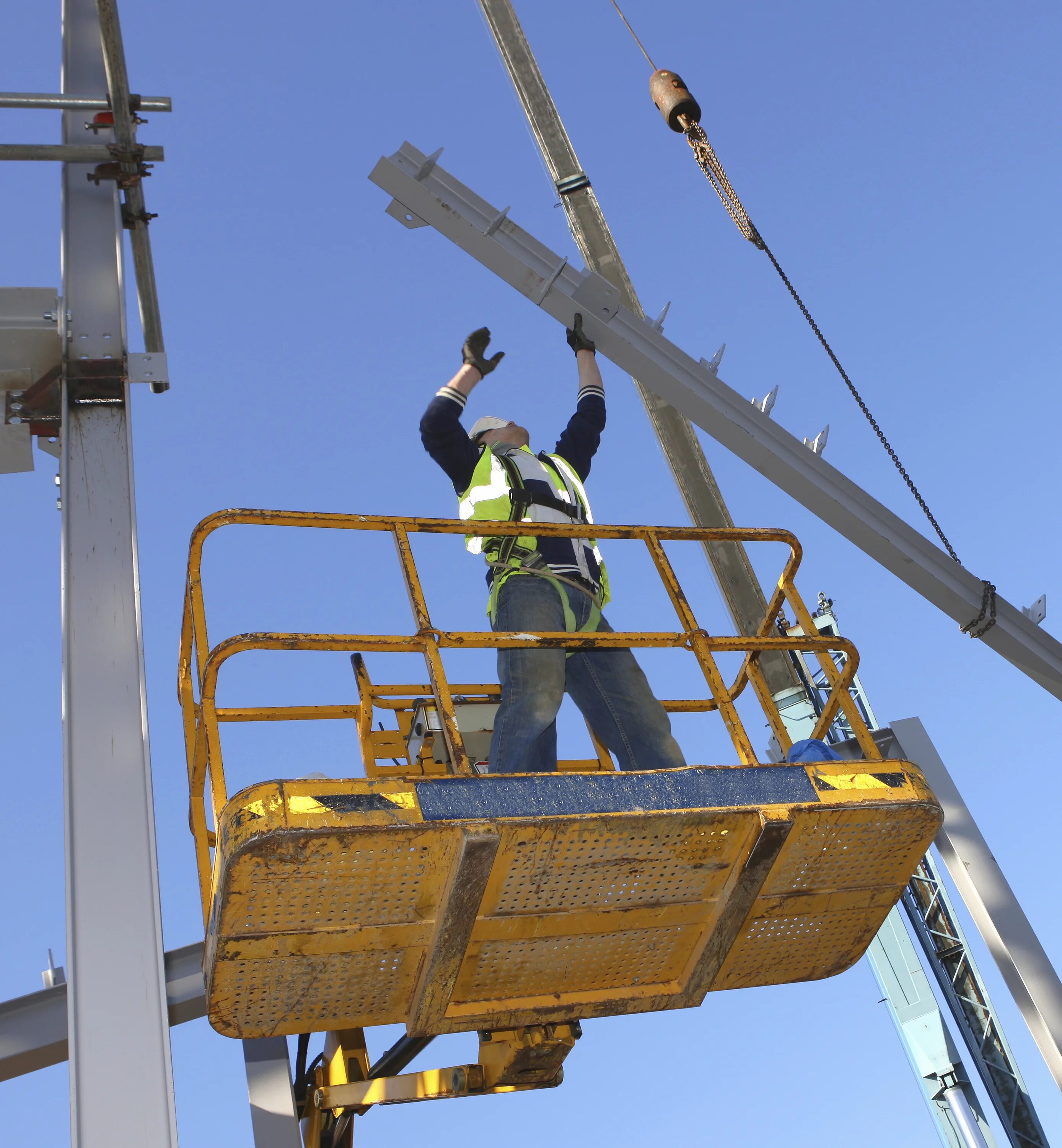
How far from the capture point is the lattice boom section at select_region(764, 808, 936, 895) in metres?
4.64

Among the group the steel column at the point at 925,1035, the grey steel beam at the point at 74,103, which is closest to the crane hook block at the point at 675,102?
the grey steel beam at the point at 74,103

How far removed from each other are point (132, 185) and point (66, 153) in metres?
0.32

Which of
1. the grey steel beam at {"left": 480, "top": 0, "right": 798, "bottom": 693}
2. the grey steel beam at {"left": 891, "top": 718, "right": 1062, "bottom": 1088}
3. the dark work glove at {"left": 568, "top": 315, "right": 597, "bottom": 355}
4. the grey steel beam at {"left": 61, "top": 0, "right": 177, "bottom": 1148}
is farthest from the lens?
the grey steel beam at {"left": 480, "top": 0, "right": 798, "bottom": 693}

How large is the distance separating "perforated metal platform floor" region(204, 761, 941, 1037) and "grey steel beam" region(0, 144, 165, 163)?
348cm

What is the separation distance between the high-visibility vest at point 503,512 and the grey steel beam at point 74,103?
7.78 feet

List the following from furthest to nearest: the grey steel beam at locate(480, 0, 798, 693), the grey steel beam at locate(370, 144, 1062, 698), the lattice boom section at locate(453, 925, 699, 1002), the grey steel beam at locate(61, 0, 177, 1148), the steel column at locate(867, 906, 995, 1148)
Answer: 1. the grey steel beam at locate(480, 0, 798, 693)
2. the steel column at locate(867, 906, 995, 1148)
3. the grey steel beam at locate(370, 144, 1062, 698)
4. the lattice boom section at locate(453, 925, 699, 1002)
5. the grey steel beam at locate(61, 0, 177, 1148)

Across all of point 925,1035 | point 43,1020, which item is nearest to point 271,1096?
point 43,1020

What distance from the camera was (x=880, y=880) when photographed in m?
5.04

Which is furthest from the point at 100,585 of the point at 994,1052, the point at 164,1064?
the point at 994,1052

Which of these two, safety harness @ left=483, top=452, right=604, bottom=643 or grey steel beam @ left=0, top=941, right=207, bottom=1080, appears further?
safety harness @ left=483, top=452, right=604, bottom=643

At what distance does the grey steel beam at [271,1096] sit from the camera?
5.13 meters

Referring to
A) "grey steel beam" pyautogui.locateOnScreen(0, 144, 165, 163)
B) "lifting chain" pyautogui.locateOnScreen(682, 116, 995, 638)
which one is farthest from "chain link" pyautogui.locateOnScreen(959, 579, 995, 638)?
"grey steel beam" pyautogui.locateOnScreen(0, 144, 165, 163)

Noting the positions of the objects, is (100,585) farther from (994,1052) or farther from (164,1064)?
(994,1052)

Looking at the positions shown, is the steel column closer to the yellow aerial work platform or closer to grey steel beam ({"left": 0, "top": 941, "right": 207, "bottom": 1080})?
the yellow aerial work platform
